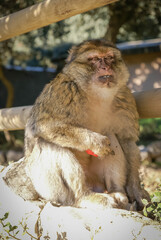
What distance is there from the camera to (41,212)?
84.0 inches

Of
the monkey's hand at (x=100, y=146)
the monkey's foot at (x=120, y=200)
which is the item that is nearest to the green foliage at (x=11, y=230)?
the monkey's foot at (x=120, y=200)

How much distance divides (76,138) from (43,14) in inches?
40.9

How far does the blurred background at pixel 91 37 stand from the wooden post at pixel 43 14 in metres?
2.26

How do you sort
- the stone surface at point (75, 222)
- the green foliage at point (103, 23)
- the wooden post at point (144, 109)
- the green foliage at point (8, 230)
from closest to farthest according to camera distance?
1. the stone surface at point (75, 222)
2. the green foliage at point (8, 230)
3. the wooden post at point (144, 109)
4. the green foliage at point (103, 23)

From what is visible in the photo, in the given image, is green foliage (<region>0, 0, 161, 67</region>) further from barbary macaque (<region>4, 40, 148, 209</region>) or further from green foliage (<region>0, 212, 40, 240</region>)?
green foliage (<region>0, 212, 40, 240</region>)

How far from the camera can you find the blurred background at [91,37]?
5340mm

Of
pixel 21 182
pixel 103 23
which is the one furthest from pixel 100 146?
pixel 103 23

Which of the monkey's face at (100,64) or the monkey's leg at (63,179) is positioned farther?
the monkey's face at (100,64)

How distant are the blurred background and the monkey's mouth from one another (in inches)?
102

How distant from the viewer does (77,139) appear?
223cm

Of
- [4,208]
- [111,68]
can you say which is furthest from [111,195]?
[111,68]

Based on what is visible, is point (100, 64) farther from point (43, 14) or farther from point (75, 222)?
point (75, 222)

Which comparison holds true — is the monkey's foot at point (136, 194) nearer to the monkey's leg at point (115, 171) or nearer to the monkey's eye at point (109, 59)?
the monkey's leg at point (115, 171)

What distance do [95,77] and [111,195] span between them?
89 cm
